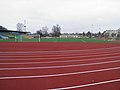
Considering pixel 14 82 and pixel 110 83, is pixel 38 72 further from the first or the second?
pixel 110 83

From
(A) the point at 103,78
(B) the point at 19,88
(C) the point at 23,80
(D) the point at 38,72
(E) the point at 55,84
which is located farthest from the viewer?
(D) the point at 38,72

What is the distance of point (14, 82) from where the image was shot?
20.8 feet

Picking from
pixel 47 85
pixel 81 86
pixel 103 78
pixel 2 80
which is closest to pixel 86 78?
pixel 103 78

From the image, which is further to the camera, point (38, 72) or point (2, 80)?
point (38, 72)

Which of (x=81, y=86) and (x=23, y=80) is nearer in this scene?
(x=81, y=86)

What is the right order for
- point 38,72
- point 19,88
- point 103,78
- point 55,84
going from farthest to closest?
point 38,72 → point 103,78 → point 55,84 → point 19,88

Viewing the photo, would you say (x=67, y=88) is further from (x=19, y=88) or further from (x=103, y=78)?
(x=103, y=78)

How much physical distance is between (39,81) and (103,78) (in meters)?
2.17

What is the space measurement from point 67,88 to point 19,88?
1.29 metres

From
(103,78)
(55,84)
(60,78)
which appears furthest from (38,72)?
(103,78)

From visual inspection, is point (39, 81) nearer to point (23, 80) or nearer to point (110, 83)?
point (23, 80)

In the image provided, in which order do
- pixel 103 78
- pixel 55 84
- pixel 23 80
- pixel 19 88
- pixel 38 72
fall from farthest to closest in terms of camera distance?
pixel 38 72 → pixel 103 78 → pixel 23 80 → pixel 55 84 → pixel 19 88

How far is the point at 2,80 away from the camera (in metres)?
6.68

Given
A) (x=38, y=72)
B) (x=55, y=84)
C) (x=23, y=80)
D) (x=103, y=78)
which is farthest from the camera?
(x=38, y=72)
